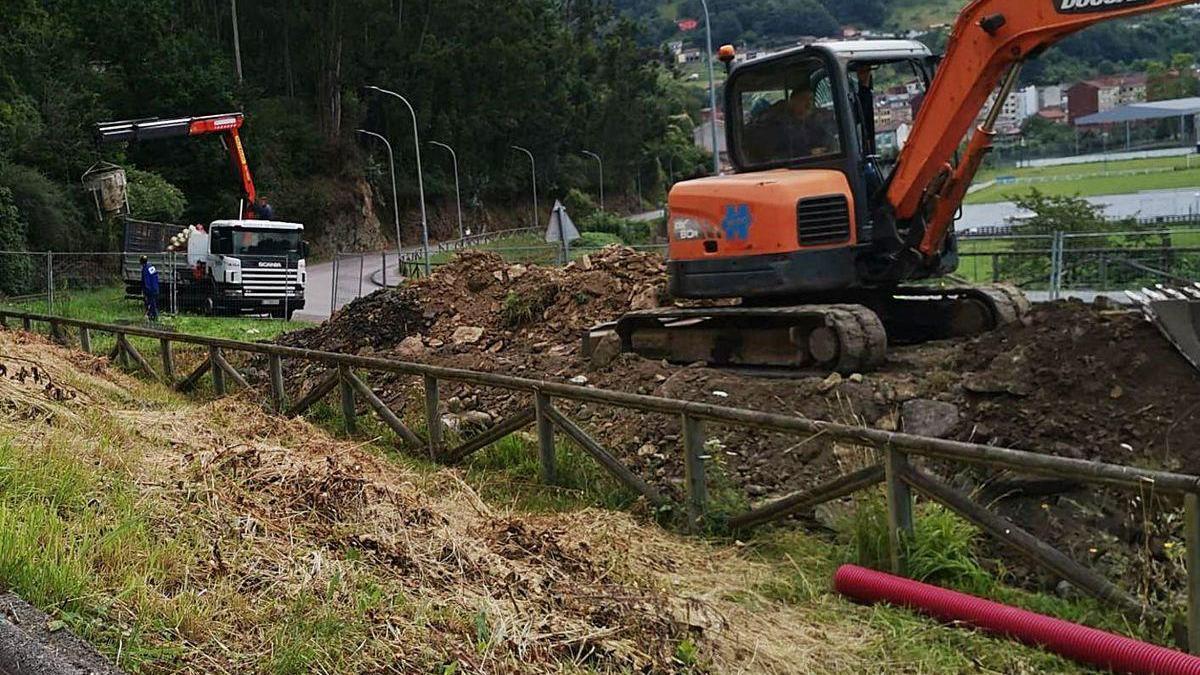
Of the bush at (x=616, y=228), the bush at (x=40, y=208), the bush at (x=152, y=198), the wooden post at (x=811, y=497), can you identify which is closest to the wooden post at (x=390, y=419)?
the wooden post at (x=811, y=497)

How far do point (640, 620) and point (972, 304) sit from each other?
749cm

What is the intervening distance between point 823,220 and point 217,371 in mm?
6804

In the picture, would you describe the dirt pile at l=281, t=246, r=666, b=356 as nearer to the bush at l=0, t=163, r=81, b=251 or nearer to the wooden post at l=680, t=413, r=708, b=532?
the wooden post at l=680, t=413, r=708, b=532

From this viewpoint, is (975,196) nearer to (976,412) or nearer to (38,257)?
(38,257)

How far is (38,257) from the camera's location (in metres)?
31.8

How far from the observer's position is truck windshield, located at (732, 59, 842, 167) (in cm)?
1043

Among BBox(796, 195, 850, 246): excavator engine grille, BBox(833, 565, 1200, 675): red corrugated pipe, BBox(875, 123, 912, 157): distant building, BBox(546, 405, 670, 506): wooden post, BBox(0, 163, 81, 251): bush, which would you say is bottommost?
BBox(833, 565, 1200, 675): red corrugated pipe

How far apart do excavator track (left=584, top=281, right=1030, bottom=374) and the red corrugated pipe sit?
4061 millimetres

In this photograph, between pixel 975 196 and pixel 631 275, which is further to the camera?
pixel 975 196

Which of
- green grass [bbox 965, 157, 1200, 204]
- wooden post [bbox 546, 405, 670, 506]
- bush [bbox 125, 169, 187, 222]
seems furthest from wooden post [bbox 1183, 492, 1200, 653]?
bush [bbox 125, 169, 187, 222]

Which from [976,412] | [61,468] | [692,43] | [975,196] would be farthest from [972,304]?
[692,43]

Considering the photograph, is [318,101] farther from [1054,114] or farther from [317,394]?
[317,394]

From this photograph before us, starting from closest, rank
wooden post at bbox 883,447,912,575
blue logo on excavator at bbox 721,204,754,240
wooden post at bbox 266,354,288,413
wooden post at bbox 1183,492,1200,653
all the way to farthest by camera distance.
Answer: wooden post at bbox 1183,492,1200,653, wooden post at bbox 883,447,912,575, blue logo on excavator at bbox 721,204,754,240, wooden post at bbox 266,354,288,413

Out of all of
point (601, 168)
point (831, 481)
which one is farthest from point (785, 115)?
point (601, 168)
